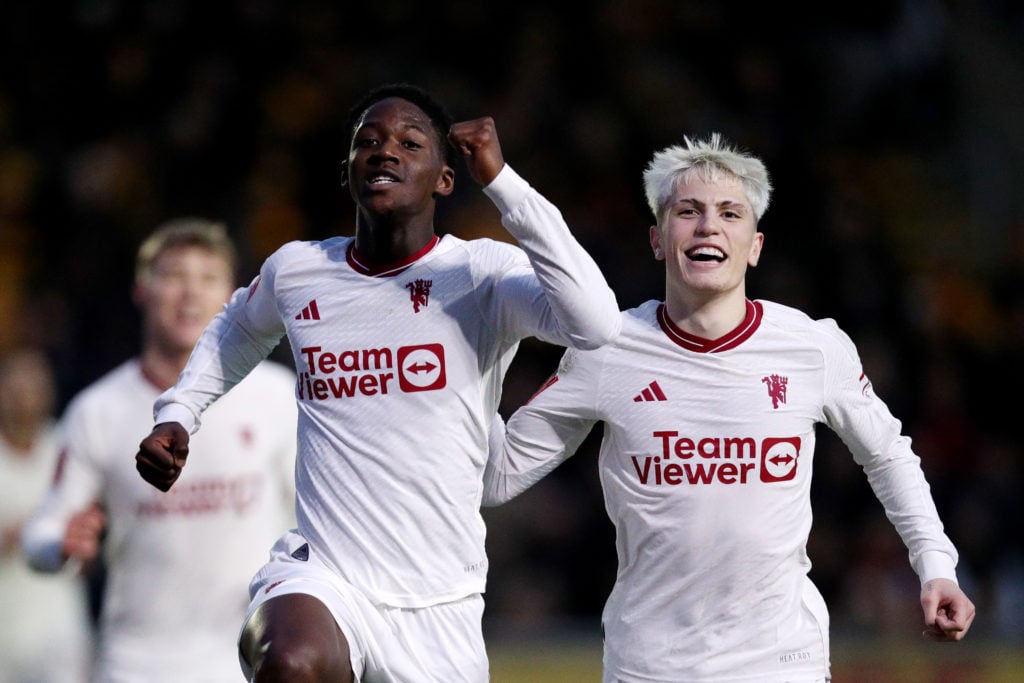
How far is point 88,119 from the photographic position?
38.9ft

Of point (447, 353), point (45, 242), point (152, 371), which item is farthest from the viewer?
point (45, 242)

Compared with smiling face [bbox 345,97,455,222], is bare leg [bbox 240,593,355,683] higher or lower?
lower

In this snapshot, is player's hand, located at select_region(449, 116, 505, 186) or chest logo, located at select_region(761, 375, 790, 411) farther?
chest logo, located at select_region(761, 375, 790, 411)

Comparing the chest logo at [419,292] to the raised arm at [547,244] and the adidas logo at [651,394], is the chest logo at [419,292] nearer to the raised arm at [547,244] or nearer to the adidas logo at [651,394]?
the raised arm at [547,244]

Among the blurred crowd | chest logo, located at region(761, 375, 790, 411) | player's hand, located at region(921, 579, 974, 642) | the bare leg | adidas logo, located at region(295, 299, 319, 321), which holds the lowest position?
the bare leg

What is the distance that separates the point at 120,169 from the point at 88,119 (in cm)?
65

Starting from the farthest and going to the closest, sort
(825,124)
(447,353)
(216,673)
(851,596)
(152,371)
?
(825,124)
(851,596)
(152,371)
(216,673)
(447,353)

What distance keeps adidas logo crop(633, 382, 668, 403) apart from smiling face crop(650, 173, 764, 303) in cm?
27

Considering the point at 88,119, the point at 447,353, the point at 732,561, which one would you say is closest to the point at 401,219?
the point at 447,353

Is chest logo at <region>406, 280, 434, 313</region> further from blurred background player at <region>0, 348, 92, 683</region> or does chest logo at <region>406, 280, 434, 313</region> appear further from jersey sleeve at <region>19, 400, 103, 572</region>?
blurred background player at <region>0, 348, 92, 683</region>

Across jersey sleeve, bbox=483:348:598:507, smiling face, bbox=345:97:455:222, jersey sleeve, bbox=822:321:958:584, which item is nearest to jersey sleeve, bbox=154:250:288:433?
smiling face, bbox=345:97:455:222

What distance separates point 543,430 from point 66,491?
192 centimetres

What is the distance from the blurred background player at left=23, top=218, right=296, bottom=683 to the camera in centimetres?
547

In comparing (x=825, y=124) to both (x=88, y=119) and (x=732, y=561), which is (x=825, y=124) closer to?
(x=88, y=119)
